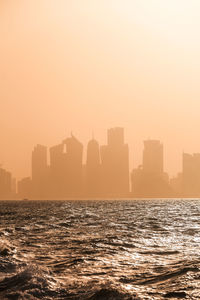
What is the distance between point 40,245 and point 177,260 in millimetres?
10046

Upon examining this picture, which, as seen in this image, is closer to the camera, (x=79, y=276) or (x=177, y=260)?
(x=79, y=276)

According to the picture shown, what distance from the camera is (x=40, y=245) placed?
965 inches

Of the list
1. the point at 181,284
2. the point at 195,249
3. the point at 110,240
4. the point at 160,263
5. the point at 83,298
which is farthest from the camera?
the point at 110,240

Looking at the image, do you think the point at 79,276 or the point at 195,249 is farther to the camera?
the point at 195,249

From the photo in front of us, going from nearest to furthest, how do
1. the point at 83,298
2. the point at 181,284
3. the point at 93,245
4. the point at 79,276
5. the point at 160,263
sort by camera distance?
1. the point at 83,298
2. the point at 181,284
3. the point at 79,276
4. the point at 160,263
5. the point at 93,245

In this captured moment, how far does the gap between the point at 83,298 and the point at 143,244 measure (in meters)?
13.9

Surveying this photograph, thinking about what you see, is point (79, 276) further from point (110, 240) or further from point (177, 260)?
point (110, 240)

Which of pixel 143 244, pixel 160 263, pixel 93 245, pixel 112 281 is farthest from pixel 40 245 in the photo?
pixel 112 281

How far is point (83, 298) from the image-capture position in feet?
38.3

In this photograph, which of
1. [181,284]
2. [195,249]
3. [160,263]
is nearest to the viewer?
[181,284]

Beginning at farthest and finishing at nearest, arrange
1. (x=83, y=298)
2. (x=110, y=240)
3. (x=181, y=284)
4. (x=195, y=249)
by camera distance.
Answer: (x=110, y=240) → (x=195, y=249) → (x=181, y=284) → (x=83, y=298)

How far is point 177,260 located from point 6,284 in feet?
30.0

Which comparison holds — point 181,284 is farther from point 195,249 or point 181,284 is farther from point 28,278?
point 195,249

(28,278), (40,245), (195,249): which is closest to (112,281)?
(28,278)
